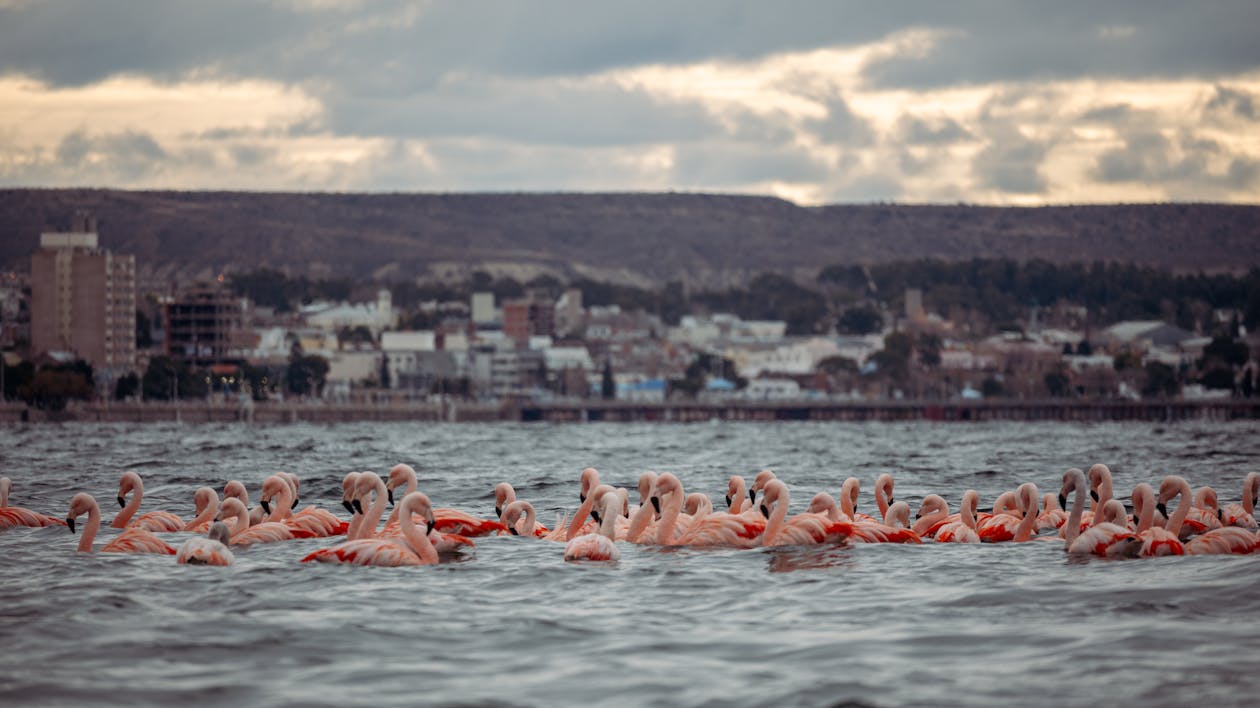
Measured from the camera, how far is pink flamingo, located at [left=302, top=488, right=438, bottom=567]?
82.1ft

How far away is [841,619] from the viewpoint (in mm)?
21484

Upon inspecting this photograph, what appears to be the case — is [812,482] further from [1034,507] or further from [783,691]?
[783,691]

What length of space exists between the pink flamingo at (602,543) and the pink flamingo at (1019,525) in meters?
5.86

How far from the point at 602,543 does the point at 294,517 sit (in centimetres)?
621

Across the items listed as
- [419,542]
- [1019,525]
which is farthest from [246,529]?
[1019,525]

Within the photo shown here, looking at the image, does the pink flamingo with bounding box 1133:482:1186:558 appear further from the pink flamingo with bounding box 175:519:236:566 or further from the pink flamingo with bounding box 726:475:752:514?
the pink flamingo with bounding box 175:519:236:566

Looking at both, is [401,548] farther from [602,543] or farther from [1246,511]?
[1246,511]

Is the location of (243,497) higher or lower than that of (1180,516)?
higher

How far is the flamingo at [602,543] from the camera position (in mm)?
25578

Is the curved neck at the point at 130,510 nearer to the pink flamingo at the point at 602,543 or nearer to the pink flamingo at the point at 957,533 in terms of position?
the pink flamingo at the point at 602,543

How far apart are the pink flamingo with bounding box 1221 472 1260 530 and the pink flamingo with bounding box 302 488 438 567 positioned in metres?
11.5

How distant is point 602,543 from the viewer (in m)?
25.6

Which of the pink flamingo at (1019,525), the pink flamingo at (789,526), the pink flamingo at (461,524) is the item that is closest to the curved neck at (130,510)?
the pink flamingo at (461,524)

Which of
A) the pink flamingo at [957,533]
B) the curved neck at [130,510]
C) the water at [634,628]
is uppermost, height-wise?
the curved neck at [130,510]
